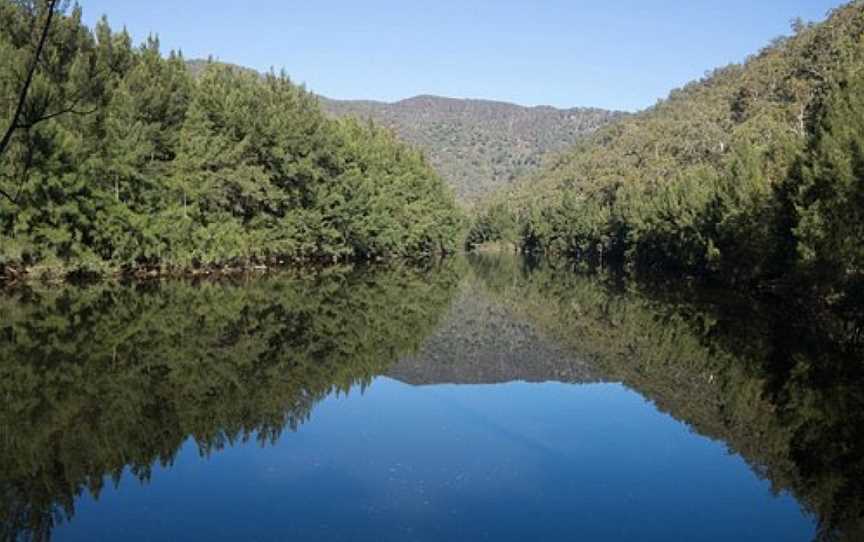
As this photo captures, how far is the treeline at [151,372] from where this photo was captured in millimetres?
13891

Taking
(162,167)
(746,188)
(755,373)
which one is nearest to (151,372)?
(755,373)

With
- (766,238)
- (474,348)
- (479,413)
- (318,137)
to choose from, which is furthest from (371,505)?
(318,137)

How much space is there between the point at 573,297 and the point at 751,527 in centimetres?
4438

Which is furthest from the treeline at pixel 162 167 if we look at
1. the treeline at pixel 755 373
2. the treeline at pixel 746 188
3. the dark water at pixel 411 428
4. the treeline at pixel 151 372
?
the treeline at pixel 746 188

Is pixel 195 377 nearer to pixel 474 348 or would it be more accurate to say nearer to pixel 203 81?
pixel 474 348

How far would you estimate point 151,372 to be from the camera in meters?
21.7

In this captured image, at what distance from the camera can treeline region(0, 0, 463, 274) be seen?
1612 inches

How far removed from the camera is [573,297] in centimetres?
5619

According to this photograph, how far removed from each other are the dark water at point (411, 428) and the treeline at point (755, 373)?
96 mm

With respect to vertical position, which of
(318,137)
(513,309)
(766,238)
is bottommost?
(513,309)

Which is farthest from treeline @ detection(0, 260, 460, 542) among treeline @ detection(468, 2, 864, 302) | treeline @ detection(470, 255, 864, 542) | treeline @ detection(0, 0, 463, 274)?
treeline @ detection(468, 2, 864, 302)

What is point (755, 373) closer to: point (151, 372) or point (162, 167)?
point (151, 372)

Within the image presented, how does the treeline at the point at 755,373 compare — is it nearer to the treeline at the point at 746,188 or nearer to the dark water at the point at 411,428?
the dark water at the point at 411,428

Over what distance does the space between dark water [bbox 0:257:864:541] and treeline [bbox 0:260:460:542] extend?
0.30 feet
